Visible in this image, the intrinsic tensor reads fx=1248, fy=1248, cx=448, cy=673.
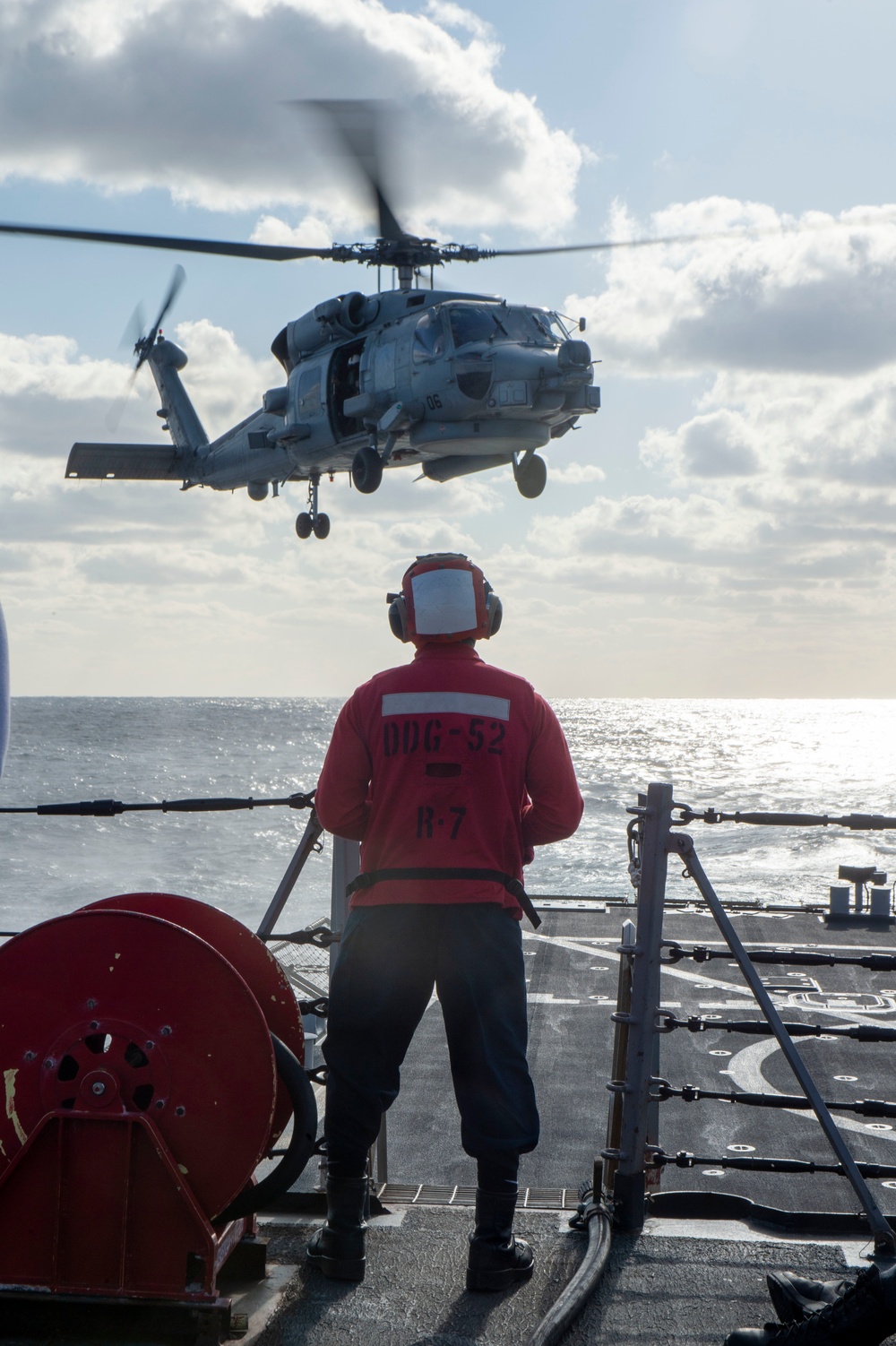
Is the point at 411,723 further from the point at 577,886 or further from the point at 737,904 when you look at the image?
the point at 577,886

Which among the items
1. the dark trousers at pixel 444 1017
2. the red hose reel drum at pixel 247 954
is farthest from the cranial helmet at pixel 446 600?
the red hose reel drum at pixel 247 954

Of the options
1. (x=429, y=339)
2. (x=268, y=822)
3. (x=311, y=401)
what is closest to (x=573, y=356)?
(x=429, y=339)

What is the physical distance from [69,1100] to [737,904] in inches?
790

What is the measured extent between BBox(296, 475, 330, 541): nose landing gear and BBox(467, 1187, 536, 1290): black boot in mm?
20674

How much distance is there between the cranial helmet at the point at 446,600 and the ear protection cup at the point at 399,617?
16 mm

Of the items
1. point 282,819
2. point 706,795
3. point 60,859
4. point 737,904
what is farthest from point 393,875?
point 706,795

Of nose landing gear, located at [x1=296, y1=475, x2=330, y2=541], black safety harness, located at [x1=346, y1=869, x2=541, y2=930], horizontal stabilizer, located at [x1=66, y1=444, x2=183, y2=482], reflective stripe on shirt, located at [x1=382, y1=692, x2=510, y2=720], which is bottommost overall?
black safety harness, located at [x1=346, y1=869, x2=541, y2=930]

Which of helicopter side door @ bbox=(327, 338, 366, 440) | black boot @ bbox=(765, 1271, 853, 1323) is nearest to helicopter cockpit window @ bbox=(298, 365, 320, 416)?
helicopter side door @ bbox=(327, 338, 366, 440)

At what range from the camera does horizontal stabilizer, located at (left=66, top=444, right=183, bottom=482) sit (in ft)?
91.0

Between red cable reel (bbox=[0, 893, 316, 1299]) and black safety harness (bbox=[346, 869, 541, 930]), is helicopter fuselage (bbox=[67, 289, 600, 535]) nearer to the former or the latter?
black safety harness (bbox=[346, 869, 541, 930])

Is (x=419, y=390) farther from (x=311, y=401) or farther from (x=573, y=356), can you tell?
(x=311, y=401)

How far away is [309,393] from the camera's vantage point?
800 inches

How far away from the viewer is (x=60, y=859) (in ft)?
166

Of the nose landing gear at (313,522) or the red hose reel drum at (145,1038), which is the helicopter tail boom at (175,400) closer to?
the nose landing gear at (313,522)
